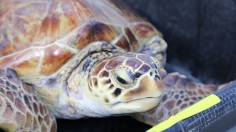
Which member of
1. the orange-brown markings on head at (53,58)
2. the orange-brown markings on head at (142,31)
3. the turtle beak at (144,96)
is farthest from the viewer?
the orange-brown markings on head at (142,31)

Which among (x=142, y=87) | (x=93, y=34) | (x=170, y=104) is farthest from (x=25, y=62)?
(x=170, y=104)

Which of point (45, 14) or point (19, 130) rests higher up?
point (45, 14)

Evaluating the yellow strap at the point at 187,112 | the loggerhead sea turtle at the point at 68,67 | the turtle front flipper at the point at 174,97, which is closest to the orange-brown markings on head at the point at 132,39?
the loggerhead sea turtle at the point at 68,67

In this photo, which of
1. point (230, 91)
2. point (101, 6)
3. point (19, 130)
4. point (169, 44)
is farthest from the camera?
point (169, 44)

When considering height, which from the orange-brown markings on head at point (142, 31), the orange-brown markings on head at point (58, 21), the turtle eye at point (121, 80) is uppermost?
the orange-brown markings on head at point (58, 21)

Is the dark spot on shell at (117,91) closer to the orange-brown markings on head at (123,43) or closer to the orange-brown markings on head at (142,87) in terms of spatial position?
the orange-brown markings on head at (142,87)

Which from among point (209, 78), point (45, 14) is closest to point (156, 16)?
point (209, 78)

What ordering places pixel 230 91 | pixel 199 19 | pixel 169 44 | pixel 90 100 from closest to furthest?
pixel 230 91 < pixel 90 100 < pixel 199 19 < pixel 169 44

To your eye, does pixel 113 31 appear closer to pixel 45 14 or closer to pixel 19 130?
pixel 45 14
